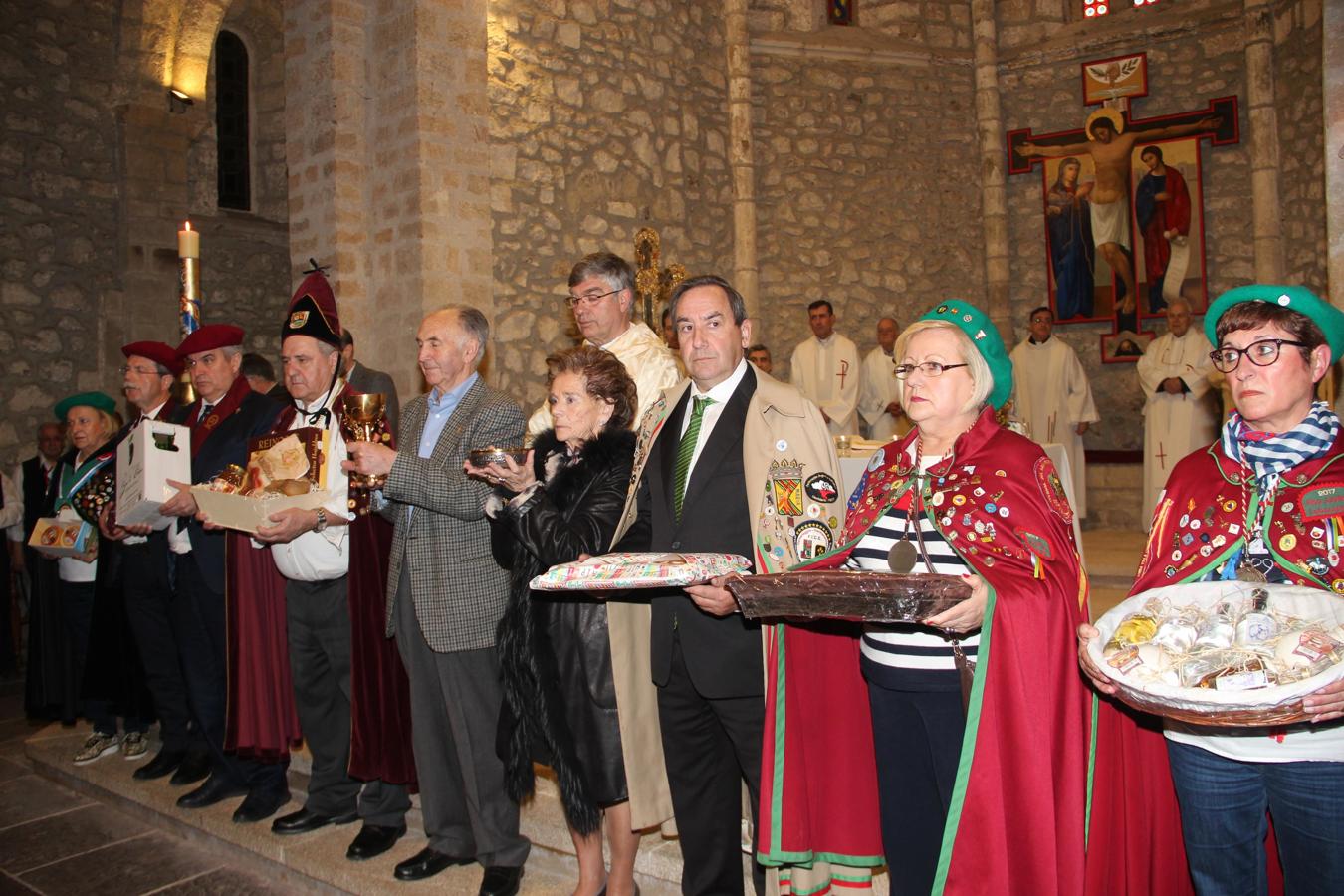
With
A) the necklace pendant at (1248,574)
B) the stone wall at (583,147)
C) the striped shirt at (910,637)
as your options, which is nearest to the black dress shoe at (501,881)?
the striped shirt at (910,637)

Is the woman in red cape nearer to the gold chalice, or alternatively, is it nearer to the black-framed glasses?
the black-framed glasses

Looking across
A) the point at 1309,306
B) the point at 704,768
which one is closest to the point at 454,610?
the point at 704,768

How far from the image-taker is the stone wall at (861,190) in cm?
1061

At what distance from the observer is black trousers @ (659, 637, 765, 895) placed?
2.64 m

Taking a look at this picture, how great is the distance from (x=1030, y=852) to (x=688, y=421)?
1362 millimetres

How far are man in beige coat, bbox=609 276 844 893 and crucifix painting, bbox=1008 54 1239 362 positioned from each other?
9258 millimetres

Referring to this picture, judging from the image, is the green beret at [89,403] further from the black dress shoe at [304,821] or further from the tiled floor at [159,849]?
the black dress shoe at [304,821]

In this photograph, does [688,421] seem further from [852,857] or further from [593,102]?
[593,102]

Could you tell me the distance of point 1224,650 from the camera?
1.75 meters

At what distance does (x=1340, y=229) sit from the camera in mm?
3395

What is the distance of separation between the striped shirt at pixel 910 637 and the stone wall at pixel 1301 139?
8499mm

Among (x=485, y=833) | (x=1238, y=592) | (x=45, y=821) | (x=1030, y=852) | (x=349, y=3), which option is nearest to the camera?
(x=1238, y=592)

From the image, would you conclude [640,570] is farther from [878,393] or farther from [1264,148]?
[1264,148]

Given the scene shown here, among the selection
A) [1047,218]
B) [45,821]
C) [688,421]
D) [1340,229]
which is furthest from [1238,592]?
[1047,218]
